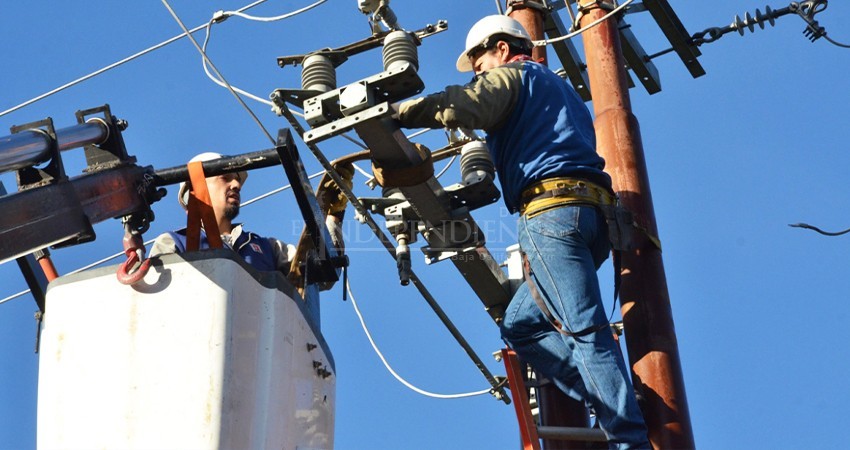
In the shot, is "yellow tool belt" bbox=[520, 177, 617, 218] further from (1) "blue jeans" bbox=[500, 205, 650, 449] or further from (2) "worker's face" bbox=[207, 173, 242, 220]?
(2) "worker's face" bbox=[207, 173, 242, 220]

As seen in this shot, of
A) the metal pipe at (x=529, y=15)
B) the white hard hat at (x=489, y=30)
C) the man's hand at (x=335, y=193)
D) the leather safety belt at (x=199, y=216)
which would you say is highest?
the metal pipe at (x=529, y=15)

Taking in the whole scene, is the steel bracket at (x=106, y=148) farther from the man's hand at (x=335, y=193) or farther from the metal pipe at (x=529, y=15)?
the metal pipe at (x=529, y=15)

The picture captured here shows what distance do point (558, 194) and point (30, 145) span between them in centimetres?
211

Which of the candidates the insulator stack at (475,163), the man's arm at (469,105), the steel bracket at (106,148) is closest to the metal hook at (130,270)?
the steel bracket at (106,148)

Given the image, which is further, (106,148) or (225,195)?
(225,195)

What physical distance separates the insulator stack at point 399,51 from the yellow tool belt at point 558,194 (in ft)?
2.34

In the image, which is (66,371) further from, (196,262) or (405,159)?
(405,159)

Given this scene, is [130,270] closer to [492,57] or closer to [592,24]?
[492,57]

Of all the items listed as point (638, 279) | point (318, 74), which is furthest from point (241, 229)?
point (638, 279)

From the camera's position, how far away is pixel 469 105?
207 inches

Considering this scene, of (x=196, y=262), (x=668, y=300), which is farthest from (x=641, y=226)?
(x=196, y=262)

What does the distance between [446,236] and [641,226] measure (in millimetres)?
1056

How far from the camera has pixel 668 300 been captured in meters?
5.77

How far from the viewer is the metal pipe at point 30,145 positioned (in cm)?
432
